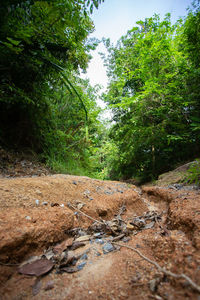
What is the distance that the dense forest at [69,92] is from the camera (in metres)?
1.75

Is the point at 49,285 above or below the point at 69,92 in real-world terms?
below

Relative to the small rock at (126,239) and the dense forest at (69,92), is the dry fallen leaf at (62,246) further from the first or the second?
the dense forest at (69,92)

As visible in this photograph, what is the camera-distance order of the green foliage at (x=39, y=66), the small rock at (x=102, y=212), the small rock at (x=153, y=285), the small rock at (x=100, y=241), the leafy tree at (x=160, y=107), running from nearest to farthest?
the small rock at (x=153, y=285)
the small rock at (x=100, y=241)
the small rock at (x=102, y=212)
the green foliage at (x=39, y=66)
the leafy tree at (x=160, y=107)

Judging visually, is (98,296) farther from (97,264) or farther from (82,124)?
(82,124)

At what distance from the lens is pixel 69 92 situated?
12.6 feet

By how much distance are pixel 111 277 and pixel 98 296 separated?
118mm

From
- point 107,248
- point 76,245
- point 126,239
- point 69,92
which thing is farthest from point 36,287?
point 69,92

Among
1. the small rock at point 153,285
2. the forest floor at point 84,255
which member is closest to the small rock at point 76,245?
the forest floor at point 84,255

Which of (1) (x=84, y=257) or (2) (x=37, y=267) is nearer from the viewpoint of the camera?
(2) (x=37, y=267)

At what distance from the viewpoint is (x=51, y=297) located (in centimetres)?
54

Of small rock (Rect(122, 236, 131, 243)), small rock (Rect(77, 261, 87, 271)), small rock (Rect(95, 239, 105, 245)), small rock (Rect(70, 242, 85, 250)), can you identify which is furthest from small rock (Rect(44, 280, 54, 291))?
small rock (Rect(122, 236, 131, 243))

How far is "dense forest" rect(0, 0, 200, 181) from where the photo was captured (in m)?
1.75

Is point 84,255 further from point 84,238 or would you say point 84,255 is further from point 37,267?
point 37,267

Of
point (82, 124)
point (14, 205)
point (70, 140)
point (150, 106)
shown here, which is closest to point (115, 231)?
point (14, 205)
